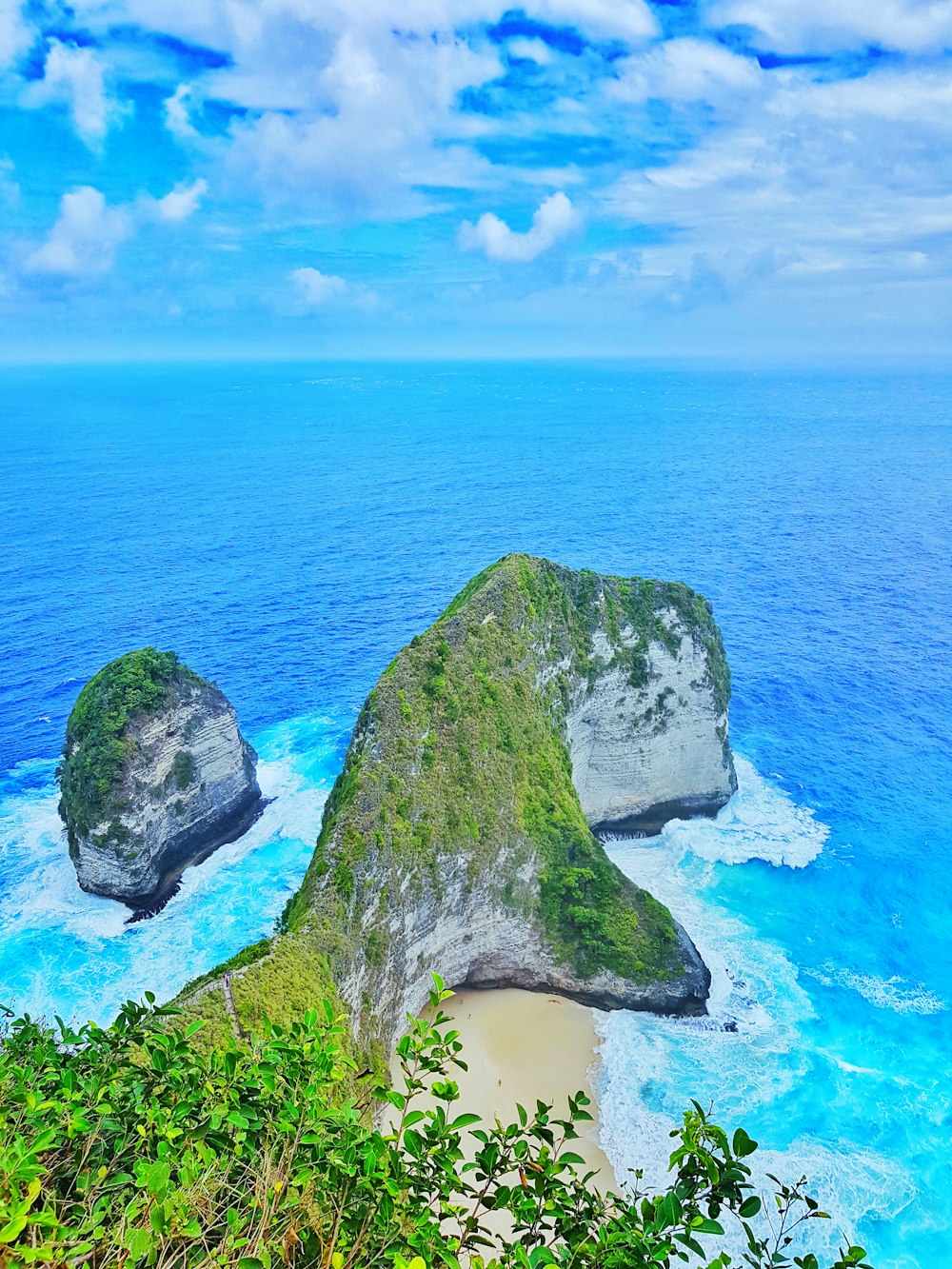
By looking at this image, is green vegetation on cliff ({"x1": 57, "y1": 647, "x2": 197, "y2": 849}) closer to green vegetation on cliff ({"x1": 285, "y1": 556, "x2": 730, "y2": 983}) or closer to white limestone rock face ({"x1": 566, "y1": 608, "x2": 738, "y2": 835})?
green vegetation on cliff ({"x1": 285, "y1": 556, "x2": 730, "y2": 983})

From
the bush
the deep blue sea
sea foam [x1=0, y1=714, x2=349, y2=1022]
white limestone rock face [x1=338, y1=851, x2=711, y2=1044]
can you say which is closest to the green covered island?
the bush

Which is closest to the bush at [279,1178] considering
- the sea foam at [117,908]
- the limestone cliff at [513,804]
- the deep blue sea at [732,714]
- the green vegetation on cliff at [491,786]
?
the limestone cliff at [513,804]

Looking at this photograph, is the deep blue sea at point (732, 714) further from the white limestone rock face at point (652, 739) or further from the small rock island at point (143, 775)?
the white limestone rock face at point (652, 739)

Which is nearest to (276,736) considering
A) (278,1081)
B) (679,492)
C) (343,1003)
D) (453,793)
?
(453,793)

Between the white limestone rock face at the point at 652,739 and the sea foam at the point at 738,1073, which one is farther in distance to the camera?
the white limestone rock face at the point at 652,739

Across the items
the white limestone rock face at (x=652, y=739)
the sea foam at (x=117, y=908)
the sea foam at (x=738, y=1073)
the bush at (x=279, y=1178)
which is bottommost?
the sea foam at (x=738, y=1073)

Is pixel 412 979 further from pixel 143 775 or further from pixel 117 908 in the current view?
pixel 117 908
